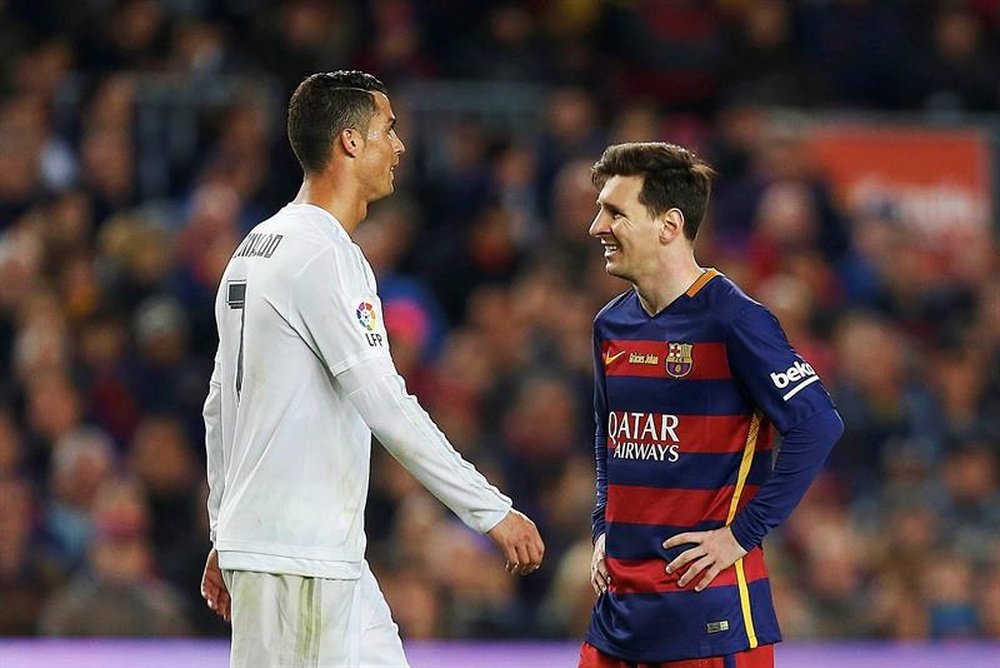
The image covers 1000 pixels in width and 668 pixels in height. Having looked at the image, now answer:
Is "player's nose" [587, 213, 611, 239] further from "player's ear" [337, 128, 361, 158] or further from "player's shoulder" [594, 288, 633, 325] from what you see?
"player's ear" [337, 128, 361, 158]

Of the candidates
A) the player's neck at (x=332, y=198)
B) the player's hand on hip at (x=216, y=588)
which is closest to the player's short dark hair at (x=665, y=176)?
the player's neck at (x=332, y=198)

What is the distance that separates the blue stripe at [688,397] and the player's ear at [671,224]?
342mm

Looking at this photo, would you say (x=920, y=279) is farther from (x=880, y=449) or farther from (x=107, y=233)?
(x=107, y=233)

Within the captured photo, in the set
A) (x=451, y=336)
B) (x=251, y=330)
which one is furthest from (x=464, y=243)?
(x=251, y=330)

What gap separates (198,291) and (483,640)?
7.53ft

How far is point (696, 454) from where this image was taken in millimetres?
4508

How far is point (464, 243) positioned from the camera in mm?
10086

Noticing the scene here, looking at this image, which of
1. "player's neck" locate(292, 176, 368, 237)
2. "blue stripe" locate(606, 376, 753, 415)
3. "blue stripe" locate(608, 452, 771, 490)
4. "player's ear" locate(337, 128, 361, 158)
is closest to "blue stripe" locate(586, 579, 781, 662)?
"blue stripe" locate(608, 452, 771, 490)

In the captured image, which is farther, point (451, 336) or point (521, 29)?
point (521, 29)

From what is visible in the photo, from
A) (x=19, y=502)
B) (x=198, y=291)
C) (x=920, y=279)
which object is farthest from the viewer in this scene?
(x=920, y=279)

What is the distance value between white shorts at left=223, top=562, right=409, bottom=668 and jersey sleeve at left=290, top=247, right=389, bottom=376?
1.66 ft

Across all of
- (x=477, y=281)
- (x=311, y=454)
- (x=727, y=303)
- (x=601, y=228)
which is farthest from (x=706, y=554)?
(x=477, y=281)

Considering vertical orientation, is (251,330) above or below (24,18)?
below

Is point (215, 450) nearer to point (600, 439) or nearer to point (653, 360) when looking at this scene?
point (600, 439)
